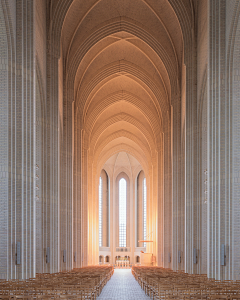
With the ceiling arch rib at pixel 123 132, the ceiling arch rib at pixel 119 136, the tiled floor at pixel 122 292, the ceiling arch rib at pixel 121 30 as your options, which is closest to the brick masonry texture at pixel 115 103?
the ceiling arch rib at pixel 121 30

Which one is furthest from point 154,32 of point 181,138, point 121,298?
point 121,298

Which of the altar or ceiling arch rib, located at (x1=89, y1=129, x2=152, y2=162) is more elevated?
ceiling arch rib, located at (x1=89, y1=129, x2=152, y2=162)

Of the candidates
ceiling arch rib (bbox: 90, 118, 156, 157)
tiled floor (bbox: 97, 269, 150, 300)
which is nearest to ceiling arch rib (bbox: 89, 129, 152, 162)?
ceiling arch rib (bbox: 90, 118, 156, 157)

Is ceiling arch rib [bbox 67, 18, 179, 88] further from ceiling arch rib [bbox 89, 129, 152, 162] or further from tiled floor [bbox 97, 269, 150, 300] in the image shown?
ceiling arch rib [bbox 89, 129, 152, 162]

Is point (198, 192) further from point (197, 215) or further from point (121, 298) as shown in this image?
point (121, 298)

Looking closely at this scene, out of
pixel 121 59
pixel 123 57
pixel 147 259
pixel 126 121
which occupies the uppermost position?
pixel 123 57

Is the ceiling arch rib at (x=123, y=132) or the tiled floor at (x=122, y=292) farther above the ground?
the ceiling arch rib at (x=123, y=132)

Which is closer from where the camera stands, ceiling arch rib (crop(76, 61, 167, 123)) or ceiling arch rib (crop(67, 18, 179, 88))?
ceiling arch rib (crop(67, 18, 179, 88))

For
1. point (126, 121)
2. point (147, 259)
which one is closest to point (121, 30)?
point (126, 121)

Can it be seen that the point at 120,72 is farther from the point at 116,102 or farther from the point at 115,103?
the point at 115,103

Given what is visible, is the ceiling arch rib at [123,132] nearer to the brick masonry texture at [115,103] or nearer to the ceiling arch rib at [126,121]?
the ceiling arch rib at [126,121]

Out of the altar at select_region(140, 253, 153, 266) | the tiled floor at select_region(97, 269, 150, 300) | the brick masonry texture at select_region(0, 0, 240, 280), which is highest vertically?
the brick masonry texture at select_region(0, 0, 240, 280)

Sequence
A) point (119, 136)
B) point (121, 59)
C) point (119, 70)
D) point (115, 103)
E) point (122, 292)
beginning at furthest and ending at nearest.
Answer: point (119, 136), point (115, 103), point (119, 70), point (121, 59), point (122, 292)

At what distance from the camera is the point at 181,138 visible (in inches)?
1128
